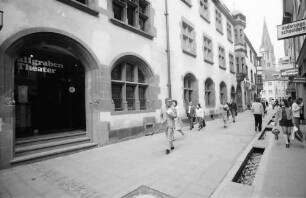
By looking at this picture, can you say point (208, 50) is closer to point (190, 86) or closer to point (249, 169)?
point (190, 86)

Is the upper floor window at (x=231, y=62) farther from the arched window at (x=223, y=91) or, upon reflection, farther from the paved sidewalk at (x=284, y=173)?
the paved sidewalk at (x=284, y=173)

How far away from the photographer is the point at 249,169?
16.1ft

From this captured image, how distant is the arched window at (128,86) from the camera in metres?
8.34

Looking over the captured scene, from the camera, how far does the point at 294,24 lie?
5465 millimetres

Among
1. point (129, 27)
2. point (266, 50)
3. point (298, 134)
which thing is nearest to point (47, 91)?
point (129, 27)

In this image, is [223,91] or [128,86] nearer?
[128,86]

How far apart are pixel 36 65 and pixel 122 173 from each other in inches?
224

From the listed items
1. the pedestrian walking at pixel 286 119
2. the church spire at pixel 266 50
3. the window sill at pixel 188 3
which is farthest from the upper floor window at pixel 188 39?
the church spire at pixel 266 50

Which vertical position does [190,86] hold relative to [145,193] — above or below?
above

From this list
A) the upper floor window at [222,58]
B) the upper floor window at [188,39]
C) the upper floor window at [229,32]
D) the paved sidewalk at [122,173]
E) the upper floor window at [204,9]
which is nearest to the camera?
the paved sidewalk at [122,173]

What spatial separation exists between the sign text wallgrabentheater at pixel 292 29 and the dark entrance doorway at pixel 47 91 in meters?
8.41

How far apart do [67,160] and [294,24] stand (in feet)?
26.2

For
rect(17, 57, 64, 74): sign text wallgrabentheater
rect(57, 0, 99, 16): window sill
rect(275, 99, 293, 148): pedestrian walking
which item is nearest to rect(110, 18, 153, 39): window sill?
rect(57, 0, 99, 16): window sill

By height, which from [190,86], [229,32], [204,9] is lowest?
[190,86]
